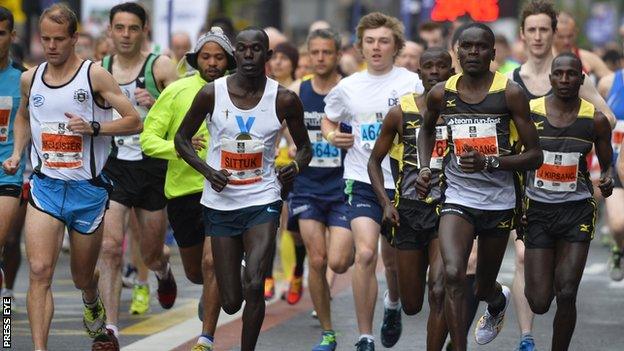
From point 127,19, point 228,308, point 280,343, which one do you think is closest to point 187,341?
point 280,343

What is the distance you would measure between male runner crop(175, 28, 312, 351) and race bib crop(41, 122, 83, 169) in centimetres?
66

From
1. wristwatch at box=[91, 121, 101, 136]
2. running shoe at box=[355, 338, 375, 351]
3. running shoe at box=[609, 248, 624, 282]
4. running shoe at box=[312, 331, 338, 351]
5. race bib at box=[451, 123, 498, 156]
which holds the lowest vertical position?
running shoe at box=[609, 248, 624, 282]

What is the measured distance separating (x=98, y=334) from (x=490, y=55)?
296 cm

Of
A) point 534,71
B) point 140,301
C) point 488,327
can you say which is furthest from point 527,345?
point 140,301

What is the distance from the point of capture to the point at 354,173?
11695 mm

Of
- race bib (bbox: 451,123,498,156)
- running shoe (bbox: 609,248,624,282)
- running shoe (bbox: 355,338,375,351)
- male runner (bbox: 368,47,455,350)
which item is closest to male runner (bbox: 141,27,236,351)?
running shoe (bbox: 355,338,375,351)

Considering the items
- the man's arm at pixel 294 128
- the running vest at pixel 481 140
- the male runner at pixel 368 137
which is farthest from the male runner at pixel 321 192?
the running vest at pixel 481 140

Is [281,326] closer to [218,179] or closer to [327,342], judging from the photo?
[327,342]

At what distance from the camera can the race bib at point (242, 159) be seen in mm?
10023

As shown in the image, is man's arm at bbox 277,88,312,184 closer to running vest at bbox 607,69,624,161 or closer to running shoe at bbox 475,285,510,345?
running shoe at bbox 475,285,510,345

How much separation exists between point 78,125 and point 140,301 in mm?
3273

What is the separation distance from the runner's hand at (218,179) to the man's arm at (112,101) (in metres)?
0.77

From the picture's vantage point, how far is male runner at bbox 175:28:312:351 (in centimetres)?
1000

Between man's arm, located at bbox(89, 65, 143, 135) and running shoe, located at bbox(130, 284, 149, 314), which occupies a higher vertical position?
man's arm, located at bbox(89, 65, 143, 135)
